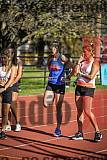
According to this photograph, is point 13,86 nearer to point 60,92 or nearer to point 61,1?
point 60,92

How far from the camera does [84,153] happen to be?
803 centimetres

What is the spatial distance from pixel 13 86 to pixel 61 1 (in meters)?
11.6

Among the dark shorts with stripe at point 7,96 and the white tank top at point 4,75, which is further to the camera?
the white tank top at point 4,75

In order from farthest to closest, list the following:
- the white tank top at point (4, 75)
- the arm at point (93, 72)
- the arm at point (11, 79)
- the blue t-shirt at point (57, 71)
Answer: the white tank top at point (4, 75), the blue t-shirt at point (57, 71), the arm at point (11, 79), the arm at point (93, 72)

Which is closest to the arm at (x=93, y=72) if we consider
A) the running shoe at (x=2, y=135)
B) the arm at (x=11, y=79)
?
the arm at (x=11, y=79)

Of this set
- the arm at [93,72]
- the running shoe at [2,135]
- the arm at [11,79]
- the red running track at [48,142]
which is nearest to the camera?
the red running track at [48,142]

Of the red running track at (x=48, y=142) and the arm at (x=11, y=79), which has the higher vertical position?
the arm at (x=11, y=79)

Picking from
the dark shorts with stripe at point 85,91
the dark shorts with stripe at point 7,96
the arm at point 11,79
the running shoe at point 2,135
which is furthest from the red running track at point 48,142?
the arm at point 11,79

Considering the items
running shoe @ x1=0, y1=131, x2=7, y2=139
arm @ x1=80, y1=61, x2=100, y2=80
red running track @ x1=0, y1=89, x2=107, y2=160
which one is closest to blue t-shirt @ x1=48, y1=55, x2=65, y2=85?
arm @ x1=80, y1=61, x2=100, y2=80

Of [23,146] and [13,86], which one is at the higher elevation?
[13,86]

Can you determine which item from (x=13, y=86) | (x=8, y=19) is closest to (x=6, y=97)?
(x=13, y=86)

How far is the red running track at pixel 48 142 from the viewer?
7.87 meters

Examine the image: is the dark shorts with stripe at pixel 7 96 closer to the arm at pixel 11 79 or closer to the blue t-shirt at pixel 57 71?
the arm at pixel 11 79

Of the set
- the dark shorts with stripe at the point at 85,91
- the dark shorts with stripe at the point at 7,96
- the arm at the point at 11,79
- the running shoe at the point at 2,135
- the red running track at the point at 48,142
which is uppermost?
the arm at the point at 11,79
